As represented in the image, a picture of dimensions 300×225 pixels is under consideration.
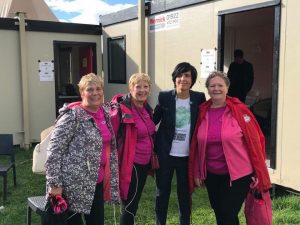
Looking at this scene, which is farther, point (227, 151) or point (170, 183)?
point (170, 183)

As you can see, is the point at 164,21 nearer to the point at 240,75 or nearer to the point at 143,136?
the point at 240,75

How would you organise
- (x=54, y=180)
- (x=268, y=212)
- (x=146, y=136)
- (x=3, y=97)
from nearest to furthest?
1. (x=54, y=180)
2. (x=268, y=212)
3. (x=146, y=136)
4. (x=3, y=97)

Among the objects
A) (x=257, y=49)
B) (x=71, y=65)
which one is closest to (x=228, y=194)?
(x=257, y=49)

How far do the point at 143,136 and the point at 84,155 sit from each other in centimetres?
66

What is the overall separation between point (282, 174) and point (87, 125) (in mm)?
2923

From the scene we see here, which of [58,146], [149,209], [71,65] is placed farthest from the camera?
[71,65]

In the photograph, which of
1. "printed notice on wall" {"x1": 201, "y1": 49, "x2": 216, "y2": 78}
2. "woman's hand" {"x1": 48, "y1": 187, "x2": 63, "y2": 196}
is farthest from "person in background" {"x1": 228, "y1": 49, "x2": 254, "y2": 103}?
"woman's hand" {"x1": 48, "y1": 187, "x2": 63, "y2": 196}

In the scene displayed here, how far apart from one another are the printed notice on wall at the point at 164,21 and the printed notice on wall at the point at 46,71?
2408 millimetres

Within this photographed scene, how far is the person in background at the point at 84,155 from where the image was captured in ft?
8.50

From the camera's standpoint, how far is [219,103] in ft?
9.89

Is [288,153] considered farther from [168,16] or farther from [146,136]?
[168,16]

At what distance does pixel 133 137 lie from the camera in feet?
10.2

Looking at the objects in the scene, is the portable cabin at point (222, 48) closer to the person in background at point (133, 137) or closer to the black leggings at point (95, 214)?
the person in background at point (133, 137)

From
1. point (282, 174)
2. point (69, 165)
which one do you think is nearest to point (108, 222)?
point (69, 165)
